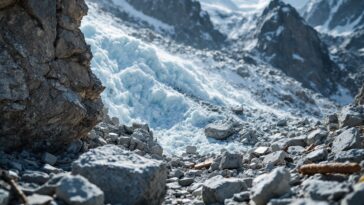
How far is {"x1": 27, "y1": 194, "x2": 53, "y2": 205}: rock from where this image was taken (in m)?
6.52

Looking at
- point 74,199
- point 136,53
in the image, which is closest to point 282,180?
point 74,199

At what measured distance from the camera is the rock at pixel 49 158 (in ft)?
34.7

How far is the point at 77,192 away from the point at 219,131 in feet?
47.1

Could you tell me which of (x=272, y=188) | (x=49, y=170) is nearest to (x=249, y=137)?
(x=49, y=170)

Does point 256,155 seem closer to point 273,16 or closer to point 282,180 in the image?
point 282,180

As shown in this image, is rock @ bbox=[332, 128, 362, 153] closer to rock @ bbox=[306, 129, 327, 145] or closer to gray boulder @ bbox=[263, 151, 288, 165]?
gray boulder @ bbox=[263, 151, 288, 165]

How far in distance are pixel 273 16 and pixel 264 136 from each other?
108 metres

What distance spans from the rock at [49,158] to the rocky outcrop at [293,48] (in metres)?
107

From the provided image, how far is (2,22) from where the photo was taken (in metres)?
10.8

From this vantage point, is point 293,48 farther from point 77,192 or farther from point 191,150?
point 77,192

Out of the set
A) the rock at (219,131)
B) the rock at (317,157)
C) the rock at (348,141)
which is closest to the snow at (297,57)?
the rock at (219,131)

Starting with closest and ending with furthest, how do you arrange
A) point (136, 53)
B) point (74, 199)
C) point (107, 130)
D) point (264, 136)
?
point (74, 199)
point (107, 130)
point (264, 136)
point (136, 53)

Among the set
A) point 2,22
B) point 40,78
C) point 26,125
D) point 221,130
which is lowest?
point 221,130

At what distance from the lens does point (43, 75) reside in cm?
1133
